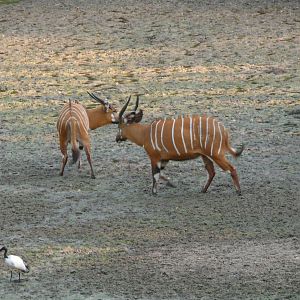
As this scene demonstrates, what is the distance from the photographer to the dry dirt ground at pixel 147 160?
28.7 feet

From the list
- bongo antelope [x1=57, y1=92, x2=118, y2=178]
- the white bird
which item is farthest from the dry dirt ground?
bongo antelope [x1=57, y1=92, x2=118, y2=178]

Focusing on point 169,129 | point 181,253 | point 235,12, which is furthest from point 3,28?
point 181,253

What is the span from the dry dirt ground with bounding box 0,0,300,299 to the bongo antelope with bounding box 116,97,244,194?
273 millimetres

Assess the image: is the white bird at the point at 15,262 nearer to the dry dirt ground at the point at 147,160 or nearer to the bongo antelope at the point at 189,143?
the dry dirt ground at the point at 147,160

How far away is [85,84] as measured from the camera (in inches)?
619

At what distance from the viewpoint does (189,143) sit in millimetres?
10625

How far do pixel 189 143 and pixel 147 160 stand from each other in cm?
157

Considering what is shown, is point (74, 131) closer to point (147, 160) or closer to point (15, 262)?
point (147, 160)

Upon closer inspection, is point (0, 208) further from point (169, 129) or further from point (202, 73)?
point (202, 73)

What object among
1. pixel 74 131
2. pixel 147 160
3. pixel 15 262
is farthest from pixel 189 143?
pixel 15 262

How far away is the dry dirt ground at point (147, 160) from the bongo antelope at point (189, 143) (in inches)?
10.8

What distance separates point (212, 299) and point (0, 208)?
300cm

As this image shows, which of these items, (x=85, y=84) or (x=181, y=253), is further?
(x=85, y=84)

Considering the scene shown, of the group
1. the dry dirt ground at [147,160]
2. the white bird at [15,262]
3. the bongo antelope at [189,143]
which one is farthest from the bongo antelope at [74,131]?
the white bird at [15,262]
